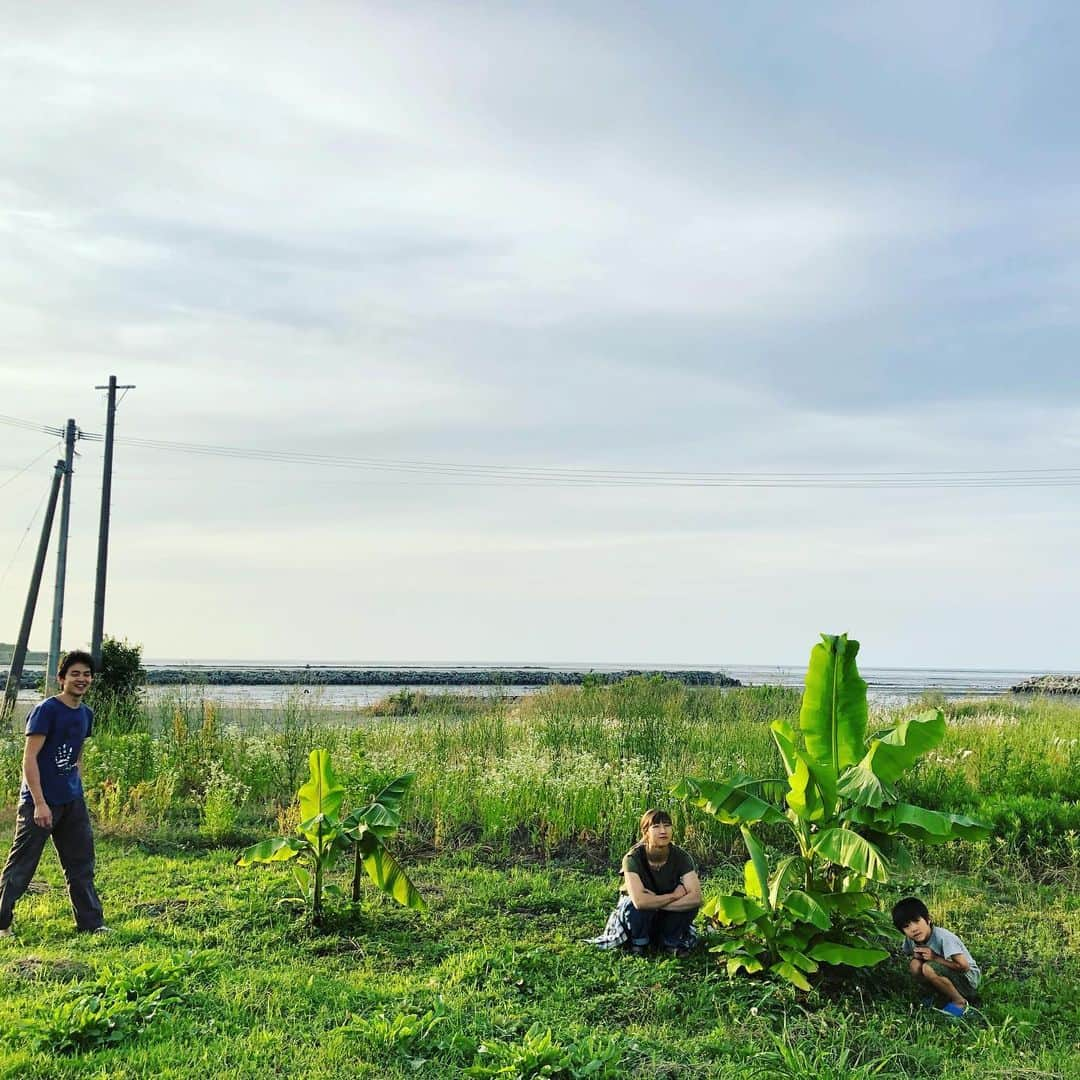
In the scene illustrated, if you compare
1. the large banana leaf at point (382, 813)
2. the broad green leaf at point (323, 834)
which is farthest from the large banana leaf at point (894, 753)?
the broad green leaf at point (323, 834)

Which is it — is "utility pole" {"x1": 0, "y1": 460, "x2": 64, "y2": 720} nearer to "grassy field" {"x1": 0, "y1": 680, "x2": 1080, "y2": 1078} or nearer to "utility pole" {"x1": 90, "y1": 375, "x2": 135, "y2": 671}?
"utility pole" {"x1": 90, "y1": 375, "x2": 135, "y2": 671}

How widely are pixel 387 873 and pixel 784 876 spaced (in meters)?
2.72

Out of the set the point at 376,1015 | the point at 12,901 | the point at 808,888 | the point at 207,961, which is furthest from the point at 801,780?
the point at 12,901

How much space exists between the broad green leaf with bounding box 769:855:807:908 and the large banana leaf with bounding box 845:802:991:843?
479 millimetres

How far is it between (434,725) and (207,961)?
749 centimetres

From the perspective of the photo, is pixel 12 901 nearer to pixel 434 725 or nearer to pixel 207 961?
pixel 207 961

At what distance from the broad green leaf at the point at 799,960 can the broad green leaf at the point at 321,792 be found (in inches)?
123

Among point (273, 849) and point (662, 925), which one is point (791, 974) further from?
point (273, 849)

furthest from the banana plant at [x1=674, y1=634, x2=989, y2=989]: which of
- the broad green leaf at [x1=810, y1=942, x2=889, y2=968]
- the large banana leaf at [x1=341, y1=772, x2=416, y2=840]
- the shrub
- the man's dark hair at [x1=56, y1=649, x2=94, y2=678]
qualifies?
the shrub

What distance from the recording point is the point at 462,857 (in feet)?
29.1

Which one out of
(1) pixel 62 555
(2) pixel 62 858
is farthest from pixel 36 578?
(2) pixel 62 858

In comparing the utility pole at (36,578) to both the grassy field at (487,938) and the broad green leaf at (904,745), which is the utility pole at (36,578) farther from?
the broad green leaf at (904,745)

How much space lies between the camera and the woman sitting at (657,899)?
6379 millimetres

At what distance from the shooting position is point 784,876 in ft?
18.5
